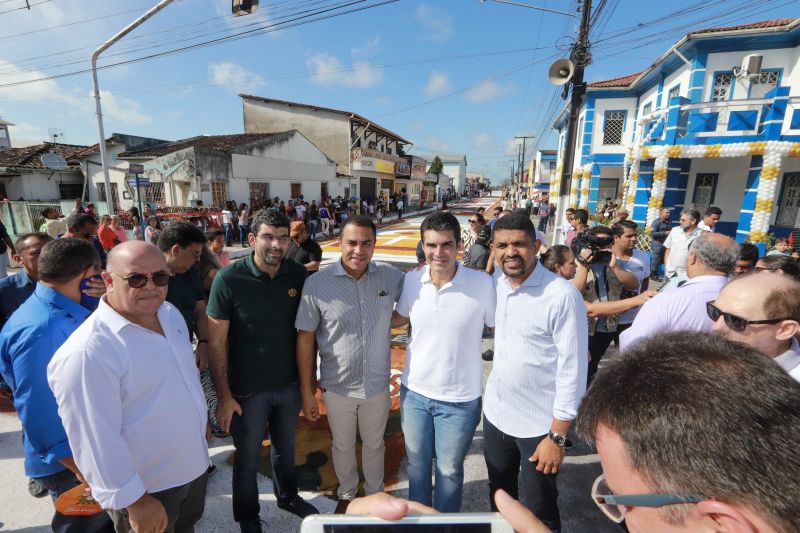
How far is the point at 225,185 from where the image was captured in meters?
17.0

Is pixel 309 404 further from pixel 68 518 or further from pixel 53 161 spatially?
pixel 53 161

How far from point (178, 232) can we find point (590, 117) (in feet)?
68.6

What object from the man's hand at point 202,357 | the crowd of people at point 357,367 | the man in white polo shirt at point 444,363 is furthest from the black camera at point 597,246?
the man's hand at point 202,357

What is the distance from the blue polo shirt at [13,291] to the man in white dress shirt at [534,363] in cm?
391

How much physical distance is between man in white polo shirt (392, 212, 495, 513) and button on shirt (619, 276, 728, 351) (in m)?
0.97

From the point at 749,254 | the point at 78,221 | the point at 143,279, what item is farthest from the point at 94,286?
the point at 749,254

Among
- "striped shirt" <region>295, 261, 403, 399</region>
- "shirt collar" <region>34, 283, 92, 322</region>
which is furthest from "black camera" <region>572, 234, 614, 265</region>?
"shirt collar" <region>34, 283, 92, 322</region>

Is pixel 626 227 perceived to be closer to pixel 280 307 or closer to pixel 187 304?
pixel 280 307

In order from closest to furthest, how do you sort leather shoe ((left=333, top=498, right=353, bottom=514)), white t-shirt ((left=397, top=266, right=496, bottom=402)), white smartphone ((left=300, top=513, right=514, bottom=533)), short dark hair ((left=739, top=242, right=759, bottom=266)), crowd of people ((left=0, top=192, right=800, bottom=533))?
crowd of people ((left=0, top=192, right=800, bottom=533)), white smartphone ((left=300, top=513, right=514, bottom=533)), white t-shirt ((left=397, top=266, right=496, bottom=402)), leather shoe ((left=333, top=498, right=353, bottom=514)), short dark hair ((left=739, top=242, right=759, bottom=266))

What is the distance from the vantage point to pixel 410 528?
98 cm

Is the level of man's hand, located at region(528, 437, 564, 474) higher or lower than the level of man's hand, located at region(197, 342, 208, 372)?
lower

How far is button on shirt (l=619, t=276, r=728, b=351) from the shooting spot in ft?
7.46

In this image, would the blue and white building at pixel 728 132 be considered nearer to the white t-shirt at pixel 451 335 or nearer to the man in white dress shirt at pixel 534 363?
the man in white dress shirt at pixel 534 363

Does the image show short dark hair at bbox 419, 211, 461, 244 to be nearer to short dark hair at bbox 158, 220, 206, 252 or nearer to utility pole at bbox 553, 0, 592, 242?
short dark hair at bbox 158, 220, 206, 252
